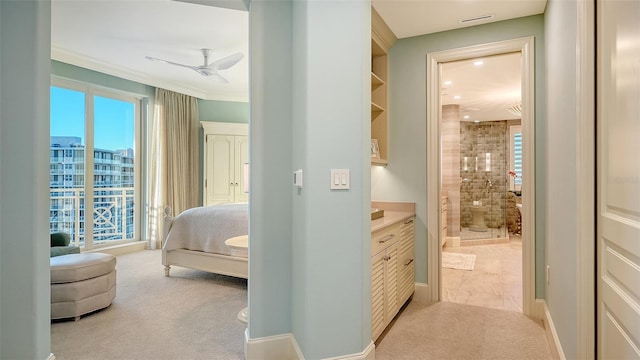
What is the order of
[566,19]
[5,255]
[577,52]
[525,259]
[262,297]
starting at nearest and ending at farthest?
1. [577,52]
2. [5,255]
3. [566,19]
4. [262,297]
5. [525,259]

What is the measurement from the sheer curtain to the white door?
18.5 ft

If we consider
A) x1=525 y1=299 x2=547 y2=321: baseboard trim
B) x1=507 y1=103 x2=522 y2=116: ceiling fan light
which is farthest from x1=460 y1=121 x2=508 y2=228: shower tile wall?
x1=525 y1=299 x2=547 y2=321: baseboard trim

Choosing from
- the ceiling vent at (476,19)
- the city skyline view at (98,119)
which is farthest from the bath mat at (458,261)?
the city skyline view at (98,119)

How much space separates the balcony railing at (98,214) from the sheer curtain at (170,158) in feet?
1.19

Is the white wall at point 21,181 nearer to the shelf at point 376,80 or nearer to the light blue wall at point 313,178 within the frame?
the light blue wall at point 313,178

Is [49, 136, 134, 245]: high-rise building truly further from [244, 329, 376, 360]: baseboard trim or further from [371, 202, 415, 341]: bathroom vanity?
[371, 202, 415, 341]: bathroom vanity

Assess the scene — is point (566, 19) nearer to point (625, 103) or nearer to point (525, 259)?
Answer: point (625, 103)

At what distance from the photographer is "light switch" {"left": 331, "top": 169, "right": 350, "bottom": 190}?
191cm

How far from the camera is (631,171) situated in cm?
120

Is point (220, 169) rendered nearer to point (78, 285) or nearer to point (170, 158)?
point (170, 158)

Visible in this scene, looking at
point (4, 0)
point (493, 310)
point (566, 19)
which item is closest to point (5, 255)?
point (4, 0)

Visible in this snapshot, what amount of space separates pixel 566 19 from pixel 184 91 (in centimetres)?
555

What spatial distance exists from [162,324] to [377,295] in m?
1.73

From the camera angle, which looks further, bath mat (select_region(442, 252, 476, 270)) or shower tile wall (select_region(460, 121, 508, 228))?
shower tile wall (select_region(460, 121, 508, 228))
